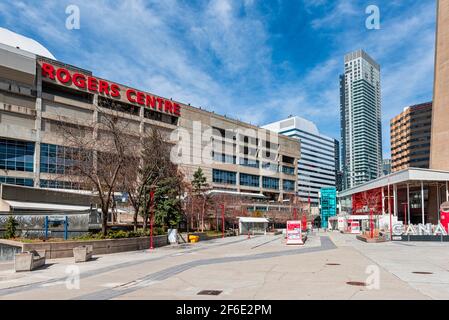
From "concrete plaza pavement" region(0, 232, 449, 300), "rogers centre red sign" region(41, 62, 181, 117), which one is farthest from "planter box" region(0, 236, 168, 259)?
"rogers centre red sign" region(41, 62, 181, 117)

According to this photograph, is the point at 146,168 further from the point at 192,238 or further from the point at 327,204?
the point at 327,204

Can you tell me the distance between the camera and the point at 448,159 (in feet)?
246

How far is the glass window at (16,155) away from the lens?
55.3 metres

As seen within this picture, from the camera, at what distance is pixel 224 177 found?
94312 mm

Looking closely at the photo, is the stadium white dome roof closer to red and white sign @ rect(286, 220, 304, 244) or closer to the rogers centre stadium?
the rogers centre stadium

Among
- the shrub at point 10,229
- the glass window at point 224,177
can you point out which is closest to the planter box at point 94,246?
the shrub at point 10,229

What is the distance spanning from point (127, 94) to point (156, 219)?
36.8 metres

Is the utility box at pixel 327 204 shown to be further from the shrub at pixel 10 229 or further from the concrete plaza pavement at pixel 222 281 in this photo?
the shrub at pixel 10 229

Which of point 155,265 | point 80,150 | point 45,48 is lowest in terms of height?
point 155,265

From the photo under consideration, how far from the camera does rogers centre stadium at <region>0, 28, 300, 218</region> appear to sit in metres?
55.6

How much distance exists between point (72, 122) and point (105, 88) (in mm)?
15267

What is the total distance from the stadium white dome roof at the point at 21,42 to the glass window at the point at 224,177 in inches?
1579
